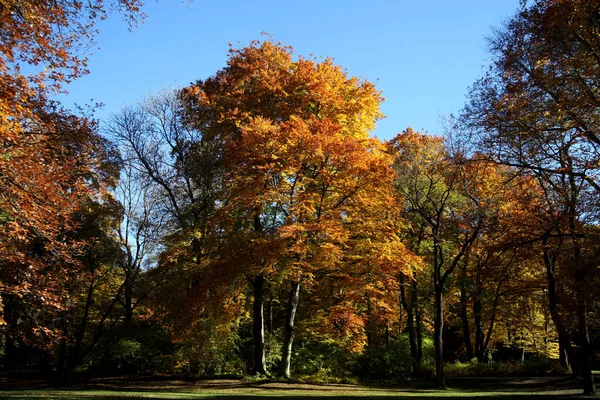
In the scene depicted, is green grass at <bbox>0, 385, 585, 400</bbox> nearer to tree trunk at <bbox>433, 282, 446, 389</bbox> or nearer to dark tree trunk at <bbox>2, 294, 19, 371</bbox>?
dark tree trunk at <bbox>2, 294, 19, 371</bbox>

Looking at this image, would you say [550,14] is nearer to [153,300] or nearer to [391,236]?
[391,236]

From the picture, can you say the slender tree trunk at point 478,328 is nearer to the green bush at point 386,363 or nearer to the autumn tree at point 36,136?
the green bush at point 386,363

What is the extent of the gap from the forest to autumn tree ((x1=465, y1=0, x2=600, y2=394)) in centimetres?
5

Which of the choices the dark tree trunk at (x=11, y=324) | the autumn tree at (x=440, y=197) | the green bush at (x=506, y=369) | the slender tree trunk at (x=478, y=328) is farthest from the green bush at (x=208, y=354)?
the slender tree trunk at (x=478, y=328)

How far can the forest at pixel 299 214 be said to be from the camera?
11.3 m

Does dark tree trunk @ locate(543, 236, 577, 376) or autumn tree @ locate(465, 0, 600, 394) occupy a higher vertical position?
autumn tree @ locate(465, 0, 600, 394)

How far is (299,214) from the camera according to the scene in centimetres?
1689

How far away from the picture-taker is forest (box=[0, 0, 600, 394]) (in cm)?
1128

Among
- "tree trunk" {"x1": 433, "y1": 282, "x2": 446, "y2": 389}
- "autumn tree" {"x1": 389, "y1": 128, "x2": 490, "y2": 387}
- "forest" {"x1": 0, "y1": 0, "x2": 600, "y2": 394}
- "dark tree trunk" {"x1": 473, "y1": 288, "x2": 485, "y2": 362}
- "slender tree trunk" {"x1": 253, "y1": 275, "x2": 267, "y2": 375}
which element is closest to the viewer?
"forest" {"x1": 0, "y1": 0, "x2": 600, "y2": 394}

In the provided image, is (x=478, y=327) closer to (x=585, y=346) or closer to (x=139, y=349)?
(x=585, y=346)

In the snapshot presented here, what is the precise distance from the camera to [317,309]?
20234 mm

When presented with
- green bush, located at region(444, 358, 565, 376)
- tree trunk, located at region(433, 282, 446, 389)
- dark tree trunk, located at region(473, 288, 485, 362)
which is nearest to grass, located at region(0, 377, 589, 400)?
tree trunk, located at region(433, 282, 446, 389)

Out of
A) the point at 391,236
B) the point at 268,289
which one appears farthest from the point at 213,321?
the point at 391,236

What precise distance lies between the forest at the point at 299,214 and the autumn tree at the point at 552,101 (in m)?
0.05
